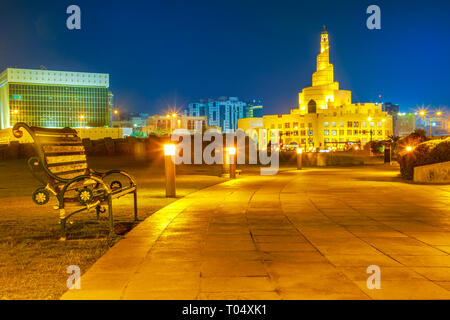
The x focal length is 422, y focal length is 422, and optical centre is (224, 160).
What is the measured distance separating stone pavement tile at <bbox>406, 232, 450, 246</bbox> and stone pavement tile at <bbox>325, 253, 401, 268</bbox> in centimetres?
119

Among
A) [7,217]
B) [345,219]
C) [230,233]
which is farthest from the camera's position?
[7,217]

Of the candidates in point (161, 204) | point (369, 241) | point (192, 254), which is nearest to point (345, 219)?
point (369, 241)

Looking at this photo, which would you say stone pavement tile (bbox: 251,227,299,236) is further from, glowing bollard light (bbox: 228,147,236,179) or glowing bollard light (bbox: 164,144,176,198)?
glowing bollard light (bbox: 228,147,236,179)

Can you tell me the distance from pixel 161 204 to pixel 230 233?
373 centimetres

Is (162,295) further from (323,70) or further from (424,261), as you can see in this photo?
(323,70)

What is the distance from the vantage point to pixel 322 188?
13266mm

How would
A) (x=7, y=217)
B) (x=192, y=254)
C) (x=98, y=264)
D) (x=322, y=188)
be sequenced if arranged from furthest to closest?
(x=322, y=188), (x=7, y=217), (x=192, y=254), (x=98, y=264)

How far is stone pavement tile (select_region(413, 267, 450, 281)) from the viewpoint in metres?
4.17

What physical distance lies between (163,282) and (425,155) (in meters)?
13.5

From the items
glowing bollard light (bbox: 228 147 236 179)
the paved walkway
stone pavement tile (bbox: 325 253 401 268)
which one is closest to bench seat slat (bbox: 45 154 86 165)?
the paved walkway

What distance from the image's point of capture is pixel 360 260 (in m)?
4.84

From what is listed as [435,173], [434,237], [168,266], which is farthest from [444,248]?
[435,173]
